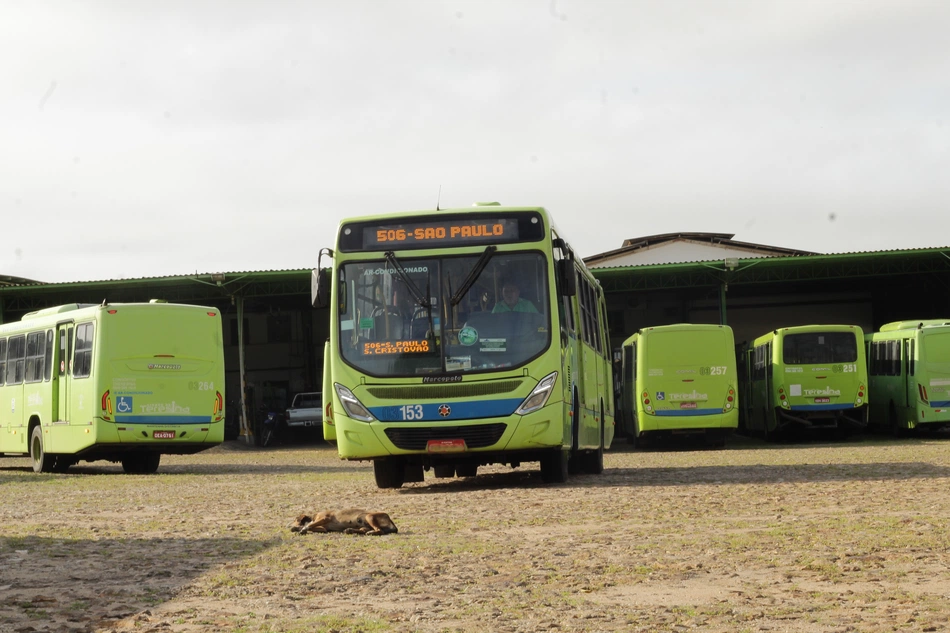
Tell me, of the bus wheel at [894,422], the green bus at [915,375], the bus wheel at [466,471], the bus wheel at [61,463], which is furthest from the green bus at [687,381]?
the bus wheel at [61,463]

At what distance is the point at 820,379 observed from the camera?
3291cm

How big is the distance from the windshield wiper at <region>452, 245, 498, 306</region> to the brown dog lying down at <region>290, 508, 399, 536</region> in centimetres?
486

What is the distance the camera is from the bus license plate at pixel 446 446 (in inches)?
586

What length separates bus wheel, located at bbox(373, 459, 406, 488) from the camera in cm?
1609

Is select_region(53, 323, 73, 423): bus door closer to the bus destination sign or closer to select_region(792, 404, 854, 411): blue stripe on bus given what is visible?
the bus destination sign

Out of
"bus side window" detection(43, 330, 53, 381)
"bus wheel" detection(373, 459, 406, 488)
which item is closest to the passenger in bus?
"bus wheel" detection(373, 459, 406, 488)

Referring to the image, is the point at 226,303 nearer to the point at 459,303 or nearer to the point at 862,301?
the point at 862,301

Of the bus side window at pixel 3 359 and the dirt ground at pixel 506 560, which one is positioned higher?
the bus side window at pixel 3 359

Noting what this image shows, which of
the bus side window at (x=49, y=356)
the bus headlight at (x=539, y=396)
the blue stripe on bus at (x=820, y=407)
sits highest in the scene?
the bus side window at (x=49, y=356)

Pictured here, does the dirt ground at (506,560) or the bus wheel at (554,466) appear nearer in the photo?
the dirt ground at (506,560)

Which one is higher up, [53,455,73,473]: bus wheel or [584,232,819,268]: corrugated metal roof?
[584,232,819,268]: corrugated metal roof

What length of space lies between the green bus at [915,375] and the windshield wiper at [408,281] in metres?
21.0

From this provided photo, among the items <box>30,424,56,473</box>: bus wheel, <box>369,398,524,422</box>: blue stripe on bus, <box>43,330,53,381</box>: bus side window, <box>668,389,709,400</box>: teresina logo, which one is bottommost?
<box>30,424,56,473</box>: bus wheel

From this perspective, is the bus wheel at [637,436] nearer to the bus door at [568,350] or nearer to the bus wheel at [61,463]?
the bus wheel at [61,463]
